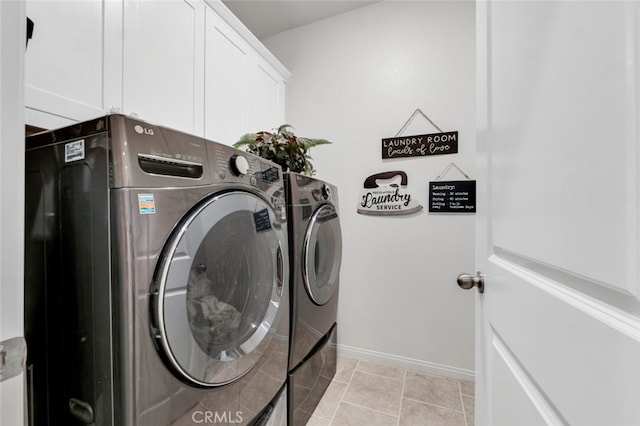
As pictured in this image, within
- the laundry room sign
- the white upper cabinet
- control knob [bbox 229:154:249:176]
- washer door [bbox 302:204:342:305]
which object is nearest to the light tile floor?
washer door [bbox 302:204:342:305]

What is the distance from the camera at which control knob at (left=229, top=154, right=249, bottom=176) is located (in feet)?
2.86

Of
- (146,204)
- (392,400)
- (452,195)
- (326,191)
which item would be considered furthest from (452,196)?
(146,204)


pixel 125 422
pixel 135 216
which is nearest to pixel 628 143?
pixel 135 216

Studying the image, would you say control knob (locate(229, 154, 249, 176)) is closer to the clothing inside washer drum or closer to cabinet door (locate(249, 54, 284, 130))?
the clothing inside washer drum

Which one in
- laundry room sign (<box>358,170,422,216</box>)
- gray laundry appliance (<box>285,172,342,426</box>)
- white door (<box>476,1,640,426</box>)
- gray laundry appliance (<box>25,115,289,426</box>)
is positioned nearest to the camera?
white door (<box>476,1,640,426</box>)

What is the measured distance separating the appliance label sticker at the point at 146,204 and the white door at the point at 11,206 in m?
0.23

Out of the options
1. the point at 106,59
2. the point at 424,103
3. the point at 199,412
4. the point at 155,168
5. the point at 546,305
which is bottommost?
the point at 199,412

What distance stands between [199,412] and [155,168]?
0.66m

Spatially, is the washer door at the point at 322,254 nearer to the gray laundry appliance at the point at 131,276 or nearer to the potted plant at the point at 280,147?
the potted plant at the point at 280,147

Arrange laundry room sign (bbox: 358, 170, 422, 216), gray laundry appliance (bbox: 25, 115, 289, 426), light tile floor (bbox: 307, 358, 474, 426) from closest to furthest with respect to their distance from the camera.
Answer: gray laundry appliance (bbox: 25, 115, 289, 426)
light tile floor (bbox: 307, 358, 474, 426)
laundry room sign (bbox: 358, 170, 422, 216)

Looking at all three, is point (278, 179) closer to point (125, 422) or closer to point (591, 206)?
point (125, 422)

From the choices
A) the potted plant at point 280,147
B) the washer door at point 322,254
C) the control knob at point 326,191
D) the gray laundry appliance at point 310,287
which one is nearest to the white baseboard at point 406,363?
the gray laundry appliance at point 310,287

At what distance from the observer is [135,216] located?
602 mm

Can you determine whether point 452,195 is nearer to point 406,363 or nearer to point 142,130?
point 406,363
